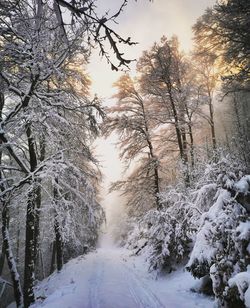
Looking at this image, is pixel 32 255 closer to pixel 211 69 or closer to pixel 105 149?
pixel 105 149

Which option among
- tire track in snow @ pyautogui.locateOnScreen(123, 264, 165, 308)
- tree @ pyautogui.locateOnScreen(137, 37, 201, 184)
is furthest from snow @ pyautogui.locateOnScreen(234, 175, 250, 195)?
tree @ pyautogui.locateOnScreen(137, 37, 201, 184)

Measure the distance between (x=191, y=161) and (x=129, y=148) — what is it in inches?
134

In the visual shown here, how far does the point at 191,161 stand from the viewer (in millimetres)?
15383

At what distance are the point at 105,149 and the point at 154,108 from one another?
11.7 ft

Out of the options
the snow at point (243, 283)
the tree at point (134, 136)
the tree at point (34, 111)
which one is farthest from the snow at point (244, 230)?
the tree at point (134, 136)

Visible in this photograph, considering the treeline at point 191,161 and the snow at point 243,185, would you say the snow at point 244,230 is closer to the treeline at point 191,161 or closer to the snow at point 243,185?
the treeline at point 191,161

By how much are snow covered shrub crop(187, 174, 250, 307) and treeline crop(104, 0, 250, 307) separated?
2cm

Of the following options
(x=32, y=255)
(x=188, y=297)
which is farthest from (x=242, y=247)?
(x=32, y=255)

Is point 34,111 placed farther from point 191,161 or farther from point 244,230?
point 191,161

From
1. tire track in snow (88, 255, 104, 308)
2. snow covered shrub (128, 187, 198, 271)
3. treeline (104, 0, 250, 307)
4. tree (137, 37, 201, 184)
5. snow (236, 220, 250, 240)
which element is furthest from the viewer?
Answer: tree (137, 37, 201, 184)

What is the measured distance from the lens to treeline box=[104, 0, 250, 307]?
266 inches

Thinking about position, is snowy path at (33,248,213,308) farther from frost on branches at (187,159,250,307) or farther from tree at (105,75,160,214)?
tree at (105,75,160,214)

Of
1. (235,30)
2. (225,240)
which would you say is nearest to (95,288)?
(225,240)

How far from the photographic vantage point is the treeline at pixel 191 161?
6.76 meters
